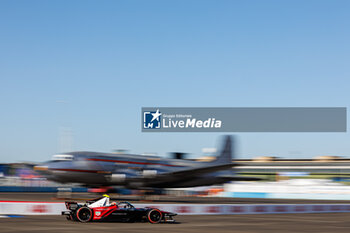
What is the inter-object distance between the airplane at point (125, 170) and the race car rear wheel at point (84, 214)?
17.7 metres

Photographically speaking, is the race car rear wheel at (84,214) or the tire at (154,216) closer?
the race car rear wheel at (84,214)

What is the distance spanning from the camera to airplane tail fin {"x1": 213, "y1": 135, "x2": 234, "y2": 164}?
4931 cm

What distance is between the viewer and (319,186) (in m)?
51.6

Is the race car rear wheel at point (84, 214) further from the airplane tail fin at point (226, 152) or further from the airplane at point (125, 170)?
the airplane tail fin at point (226, 152)

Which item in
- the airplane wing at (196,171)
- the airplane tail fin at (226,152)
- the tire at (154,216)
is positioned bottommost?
the tire at (154,216)

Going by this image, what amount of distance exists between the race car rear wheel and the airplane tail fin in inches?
1217

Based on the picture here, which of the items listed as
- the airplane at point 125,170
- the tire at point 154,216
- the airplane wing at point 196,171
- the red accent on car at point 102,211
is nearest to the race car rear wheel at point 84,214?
the red accent on car at point 102,211

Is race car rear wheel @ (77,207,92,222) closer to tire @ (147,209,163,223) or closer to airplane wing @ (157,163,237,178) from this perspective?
tire @ (147,209,163,223)

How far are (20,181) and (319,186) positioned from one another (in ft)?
99.9

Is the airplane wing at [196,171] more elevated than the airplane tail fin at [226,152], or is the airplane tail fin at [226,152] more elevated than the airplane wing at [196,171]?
the airplane tail fin at [226,152]

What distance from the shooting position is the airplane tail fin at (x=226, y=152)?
4931 cm

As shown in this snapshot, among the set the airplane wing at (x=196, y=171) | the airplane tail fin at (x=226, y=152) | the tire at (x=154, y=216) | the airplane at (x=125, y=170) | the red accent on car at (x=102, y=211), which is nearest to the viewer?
the red accent on car at (x=102, y=211)

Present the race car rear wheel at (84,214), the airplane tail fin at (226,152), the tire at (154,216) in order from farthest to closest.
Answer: the airplane tail fin at (226,152) < the tire at (154,216) < the race car rear wheel at (84,214)

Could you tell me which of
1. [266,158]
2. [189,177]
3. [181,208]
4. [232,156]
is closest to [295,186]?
[232,156]
